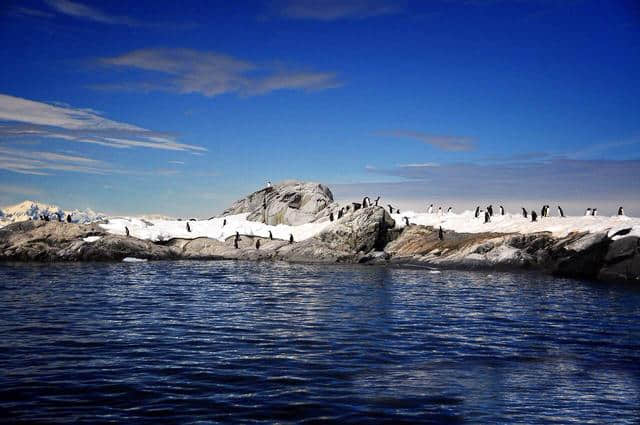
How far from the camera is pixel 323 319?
89.7ft

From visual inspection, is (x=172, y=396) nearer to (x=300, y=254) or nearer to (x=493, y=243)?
(x=493, y=243)

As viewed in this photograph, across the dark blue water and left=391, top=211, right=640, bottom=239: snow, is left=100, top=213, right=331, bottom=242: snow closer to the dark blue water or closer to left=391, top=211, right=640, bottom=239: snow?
left=391, top=211, right=640, bottom=239: snow

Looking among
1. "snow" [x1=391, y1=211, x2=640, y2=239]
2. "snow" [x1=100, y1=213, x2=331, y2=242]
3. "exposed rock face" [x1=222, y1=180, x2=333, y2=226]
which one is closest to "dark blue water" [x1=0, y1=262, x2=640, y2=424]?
"snow" [x1=391, y1=211, x2=640, y2=239]

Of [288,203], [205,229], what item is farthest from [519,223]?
[205,229]

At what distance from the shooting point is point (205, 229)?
90.6 m

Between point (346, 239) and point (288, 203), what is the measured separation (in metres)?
20.4

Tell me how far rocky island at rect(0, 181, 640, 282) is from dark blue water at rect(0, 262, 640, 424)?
2183 cm

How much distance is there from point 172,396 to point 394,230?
69977 millimetres

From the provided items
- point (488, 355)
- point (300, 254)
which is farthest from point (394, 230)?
point (488, 355)

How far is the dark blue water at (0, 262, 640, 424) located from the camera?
13234mm

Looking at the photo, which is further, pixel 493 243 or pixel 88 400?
pixel 493 243

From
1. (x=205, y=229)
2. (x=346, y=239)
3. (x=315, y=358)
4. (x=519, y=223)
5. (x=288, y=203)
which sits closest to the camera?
(x=315, y=358)

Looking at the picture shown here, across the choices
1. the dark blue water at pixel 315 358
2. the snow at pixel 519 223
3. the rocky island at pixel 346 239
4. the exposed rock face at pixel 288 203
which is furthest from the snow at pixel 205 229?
the dark blue water at pixel 315 358

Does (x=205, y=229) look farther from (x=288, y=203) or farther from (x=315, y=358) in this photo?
(x=315, y=358)
